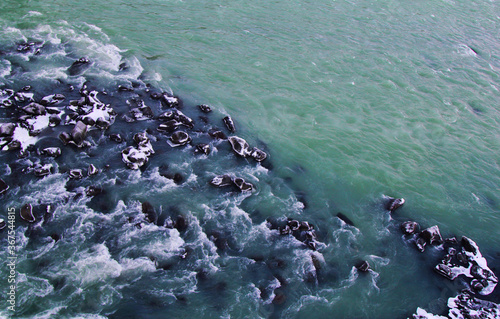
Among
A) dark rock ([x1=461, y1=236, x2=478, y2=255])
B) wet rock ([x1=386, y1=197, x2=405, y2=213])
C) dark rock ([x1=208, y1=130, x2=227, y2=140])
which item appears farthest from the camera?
dark rock ([x1=208, y1=130, x2=227, y2=140])

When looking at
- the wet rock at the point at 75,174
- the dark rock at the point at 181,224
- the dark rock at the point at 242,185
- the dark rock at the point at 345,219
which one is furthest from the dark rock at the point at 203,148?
the dark rock at the point at 345,219

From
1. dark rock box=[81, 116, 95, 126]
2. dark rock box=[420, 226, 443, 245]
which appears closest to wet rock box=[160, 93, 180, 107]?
dark rock box=[81, 116, 95, 126]

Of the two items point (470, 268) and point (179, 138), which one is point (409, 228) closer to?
point (470, 268)

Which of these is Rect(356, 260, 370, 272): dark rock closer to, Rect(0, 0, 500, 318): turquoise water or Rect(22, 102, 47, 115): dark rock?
Rect(0, 0, 500, 318): turquoise water

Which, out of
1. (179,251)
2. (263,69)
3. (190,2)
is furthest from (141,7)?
(179,251)

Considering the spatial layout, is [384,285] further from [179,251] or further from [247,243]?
[179,251]
